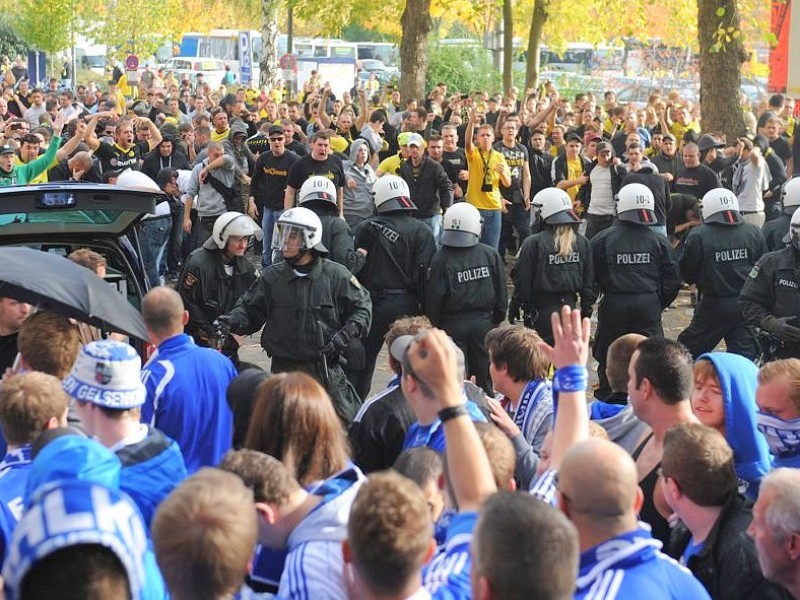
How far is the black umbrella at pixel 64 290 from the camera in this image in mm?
5648

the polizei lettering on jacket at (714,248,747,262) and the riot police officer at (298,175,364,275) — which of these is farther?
the riot police officer at (298,175,364,275)

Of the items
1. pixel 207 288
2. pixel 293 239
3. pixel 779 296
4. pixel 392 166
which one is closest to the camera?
pixel 293 239

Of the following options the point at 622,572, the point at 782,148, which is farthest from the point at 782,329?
the point at 782,148

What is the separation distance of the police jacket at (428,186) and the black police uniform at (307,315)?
6.09 metres

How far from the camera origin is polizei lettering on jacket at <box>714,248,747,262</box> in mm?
9930

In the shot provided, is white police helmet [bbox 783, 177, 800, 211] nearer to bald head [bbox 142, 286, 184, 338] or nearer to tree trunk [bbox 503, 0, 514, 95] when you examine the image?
bald head [bbox 142, 286, 184, 338]

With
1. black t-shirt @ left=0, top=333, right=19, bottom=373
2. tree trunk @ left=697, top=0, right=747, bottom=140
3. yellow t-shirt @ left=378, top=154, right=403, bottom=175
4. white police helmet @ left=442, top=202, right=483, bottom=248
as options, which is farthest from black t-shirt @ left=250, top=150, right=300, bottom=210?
black t-shirt @ left=0, top=333, right=19, bottom=373

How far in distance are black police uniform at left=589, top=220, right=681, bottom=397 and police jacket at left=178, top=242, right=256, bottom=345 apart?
9.81 feet

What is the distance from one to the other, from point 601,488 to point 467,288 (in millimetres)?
5974

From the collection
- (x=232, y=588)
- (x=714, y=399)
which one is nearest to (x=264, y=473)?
(x=232, y=588)

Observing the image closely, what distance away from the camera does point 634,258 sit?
993 centimetres

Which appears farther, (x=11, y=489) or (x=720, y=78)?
(x=720, y=78)

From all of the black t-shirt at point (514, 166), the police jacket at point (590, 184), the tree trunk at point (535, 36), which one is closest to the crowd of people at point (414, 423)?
the police jacket at point (590, 184)

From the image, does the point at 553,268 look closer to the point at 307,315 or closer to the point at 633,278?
the point at 633,278
